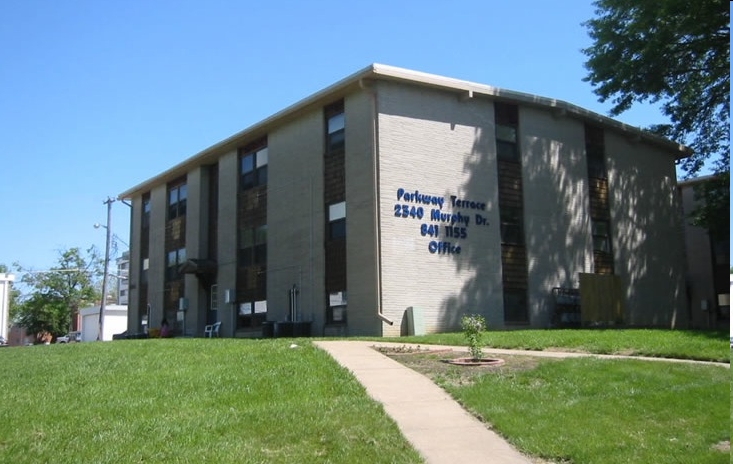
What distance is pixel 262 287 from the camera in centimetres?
2791

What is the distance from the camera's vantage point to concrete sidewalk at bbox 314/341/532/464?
7.23 meters

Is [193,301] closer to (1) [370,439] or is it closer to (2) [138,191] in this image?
(2) [138,191]

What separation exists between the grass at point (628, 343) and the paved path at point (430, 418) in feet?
2.30

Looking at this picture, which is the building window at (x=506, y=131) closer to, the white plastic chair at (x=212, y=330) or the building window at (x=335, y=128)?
the building window at (x=335, y=128)

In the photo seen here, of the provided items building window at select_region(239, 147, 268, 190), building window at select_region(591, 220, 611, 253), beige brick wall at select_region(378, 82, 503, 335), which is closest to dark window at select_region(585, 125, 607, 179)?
building window at select_region(591, 220, 611, 253)

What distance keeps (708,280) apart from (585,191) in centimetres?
1067

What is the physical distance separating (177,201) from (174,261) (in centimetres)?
297

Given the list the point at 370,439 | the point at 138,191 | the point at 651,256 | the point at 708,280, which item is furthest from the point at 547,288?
the point at 138,191

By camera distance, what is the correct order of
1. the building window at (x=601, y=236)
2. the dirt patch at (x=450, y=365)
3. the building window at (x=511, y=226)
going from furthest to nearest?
the building window at (x=601, y=236)
the building window at (x=511, y=226)
the dirt patch at (x=450, y=365)

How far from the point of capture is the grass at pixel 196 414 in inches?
272

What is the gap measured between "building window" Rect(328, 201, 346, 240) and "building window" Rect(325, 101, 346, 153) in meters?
1.91

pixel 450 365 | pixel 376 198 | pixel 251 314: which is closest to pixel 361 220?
pixel 376 198

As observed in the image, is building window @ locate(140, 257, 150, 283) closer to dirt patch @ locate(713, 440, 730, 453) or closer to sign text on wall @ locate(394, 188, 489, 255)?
sign text on wall @ locate(394, 188, 489, 255)

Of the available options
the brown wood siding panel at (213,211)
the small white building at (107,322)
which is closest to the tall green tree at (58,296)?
the small white building at (107,322)
